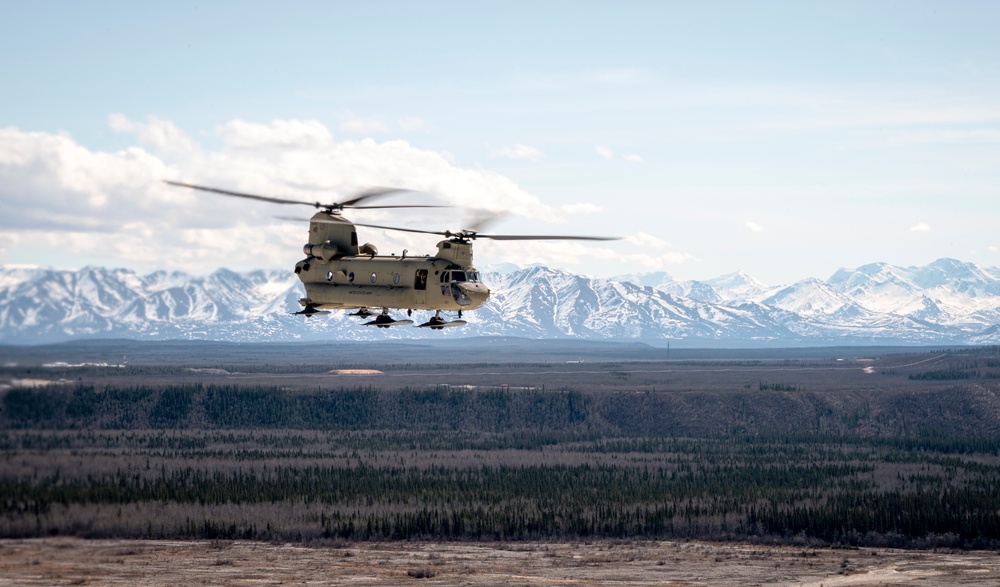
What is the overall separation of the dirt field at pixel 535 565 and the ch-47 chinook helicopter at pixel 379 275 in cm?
2428

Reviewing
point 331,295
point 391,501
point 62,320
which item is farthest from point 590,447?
point 62,320

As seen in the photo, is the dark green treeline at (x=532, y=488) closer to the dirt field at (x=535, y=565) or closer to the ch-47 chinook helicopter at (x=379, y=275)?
the dirt field at (x=535, y=565)

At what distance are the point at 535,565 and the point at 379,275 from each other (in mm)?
41466

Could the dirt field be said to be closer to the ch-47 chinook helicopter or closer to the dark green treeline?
the dark green treeline

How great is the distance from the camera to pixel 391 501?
406 feet

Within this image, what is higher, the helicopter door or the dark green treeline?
the helicopter door

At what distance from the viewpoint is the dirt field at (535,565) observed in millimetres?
86000

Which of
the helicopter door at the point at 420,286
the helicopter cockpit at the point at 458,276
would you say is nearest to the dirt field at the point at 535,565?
the helicopter door at the point at 420,286

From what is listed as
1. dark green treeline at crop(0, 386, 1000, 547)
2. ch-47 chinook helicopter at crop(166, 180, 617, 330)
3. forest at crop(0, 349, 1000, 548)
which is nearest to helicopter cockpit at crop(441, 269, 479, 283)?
ch-47 chinook helicopter at crop(166, 180, 617, 330)

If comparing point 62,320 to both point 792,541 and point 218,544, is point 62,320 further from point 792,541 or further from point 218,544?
point 792,541

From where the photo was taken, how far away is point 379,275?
61781 millimetres

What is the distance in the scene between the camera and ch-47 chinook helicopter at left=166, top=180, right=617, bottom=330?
2378 inches

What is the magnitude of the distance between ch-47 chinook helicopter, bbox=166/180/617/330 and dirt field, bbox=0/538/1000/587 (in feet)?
79.7

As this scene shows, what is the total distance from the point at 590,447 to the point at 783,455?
29.4 metres
